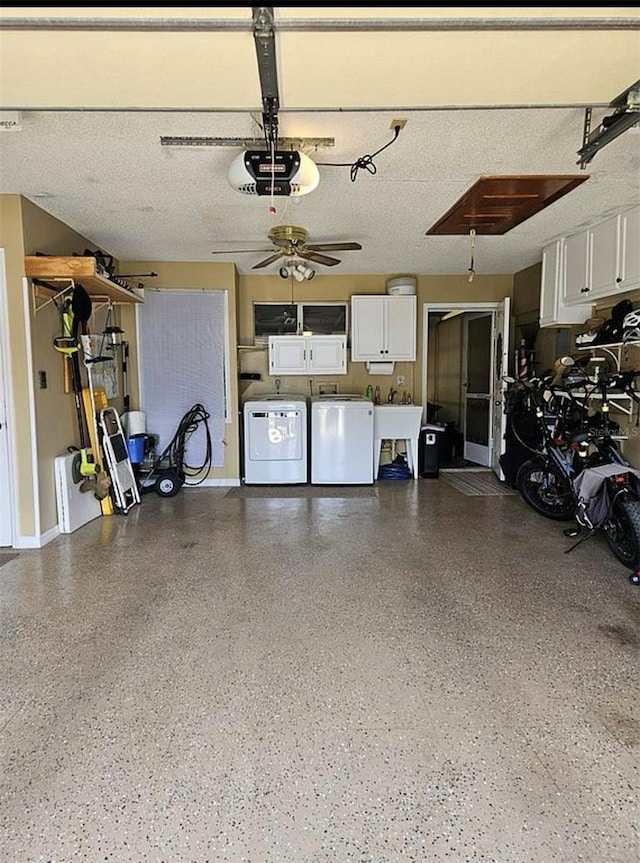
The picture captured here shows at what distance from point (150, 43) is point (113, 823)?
2.55 metres

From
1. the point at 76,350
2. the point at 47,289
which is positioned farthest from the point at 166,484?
the point at 47,289

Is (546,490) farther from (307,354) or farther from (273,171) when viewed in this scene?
(273,171)

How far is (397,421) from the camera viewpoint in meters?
6.01

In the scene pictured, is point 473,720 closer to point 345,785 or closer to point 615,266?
point 345,785

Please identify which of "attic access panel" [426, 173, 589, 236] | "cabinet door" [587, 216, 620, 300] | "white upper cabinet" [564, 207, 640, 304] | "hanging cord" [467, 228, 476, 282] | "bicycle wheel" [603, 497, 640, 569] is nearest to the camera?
"bicycle wheel" [603, 497, 640, 569]

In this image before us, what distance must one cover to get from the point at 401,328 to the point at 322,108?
4.09 metres

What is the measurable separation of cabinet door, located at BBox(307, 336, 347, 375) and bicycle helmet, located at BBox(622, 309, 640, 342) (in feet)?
10.4

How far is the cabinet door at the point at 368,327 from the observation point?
604cm

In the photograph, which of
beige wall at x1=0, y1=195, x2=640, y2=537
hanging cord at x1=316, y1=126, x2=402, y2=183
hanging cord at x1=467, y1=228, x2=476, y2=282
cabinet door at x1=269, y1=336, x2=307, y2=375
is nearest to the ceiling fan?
hanging cord at x1=316, y1=126, x2=402, y2=183

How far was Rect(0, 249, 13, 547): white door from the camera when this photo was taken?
3.54 metres

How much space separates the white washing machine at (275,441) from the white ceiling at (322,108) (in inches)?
76.9

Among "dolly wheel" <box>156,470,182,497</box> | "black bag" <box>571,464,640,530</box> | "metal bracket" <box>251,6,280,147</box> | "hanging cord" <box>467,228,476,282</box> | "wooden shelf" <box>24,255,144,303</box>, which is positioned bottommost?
"dolly wheel" <box>156,470,182,497</box>

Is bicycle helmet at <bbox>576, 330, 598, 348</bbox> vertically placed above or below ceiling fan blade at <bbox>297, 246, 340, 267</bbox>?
A: below

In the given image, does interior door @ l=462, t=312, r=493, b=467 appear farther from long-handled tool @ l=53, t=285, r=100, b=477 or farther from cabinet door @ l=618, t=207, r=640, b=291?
long-handled tool @ l=53, t=285, r=100, b=477
